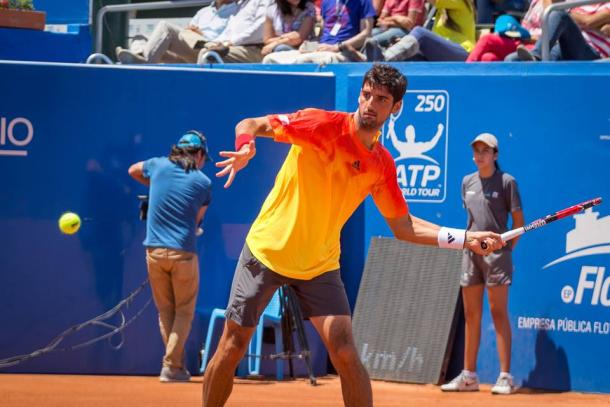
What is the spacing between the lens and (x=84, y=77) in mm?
10344

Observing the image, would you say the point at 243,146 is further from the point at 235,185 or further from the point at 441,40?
the point at 441,40

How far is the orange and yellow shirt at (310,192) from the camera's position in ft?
21.0

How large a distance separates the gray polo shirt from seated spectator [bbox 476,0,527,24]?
3.18m

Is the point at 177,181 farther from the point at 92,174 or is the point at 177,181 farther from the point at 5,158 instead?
the point at 5,158

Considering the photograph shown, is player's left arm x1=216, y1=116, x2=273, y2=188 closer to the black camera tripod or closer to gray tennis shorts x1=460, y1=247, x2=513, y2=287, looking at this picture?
gray tennis shorts x1=460, y1=247, x2=513, y2=287

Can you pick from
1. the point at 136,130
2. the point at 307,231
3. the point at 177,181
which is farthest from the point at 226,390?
the point at 136,130

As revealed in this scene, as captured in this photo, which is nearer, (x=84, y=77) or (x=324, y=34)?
(x=84, y=77)

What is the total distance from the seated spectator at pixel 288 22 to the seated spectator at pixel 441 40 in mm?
1171

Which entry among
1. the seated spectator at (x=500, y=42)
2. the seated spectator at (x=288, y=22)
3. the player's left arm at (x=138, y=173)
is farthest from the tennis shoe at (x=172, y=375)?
the seated spectator at (x=500, y=42)

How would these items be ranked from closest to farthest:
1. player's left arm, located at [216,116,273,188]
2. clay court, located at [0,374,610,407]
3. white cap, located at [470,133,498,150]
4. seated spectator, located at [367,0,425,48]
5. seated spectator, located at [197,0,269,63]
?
1. player's left arm, located at [216,116,273,188]
2. clay court, located at [0,374,610,407]
3. white cap, located at [470,133,498,150]
4. seated spectator, located at [367,0,425,48]
5. seated spectator, located at [197,0,269,63]

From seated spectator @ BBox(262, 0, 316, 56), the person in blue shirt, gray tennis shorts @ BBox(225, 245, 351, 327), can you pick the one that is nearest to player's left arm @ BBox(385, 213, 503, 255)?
gray tennis shorts @ BBox(225, 245, 351, 327)

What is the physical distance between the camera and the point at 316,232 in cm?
645

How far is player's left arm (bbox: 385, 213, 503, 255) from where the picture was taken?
646cm

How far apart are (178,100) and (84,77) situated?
0.83m
